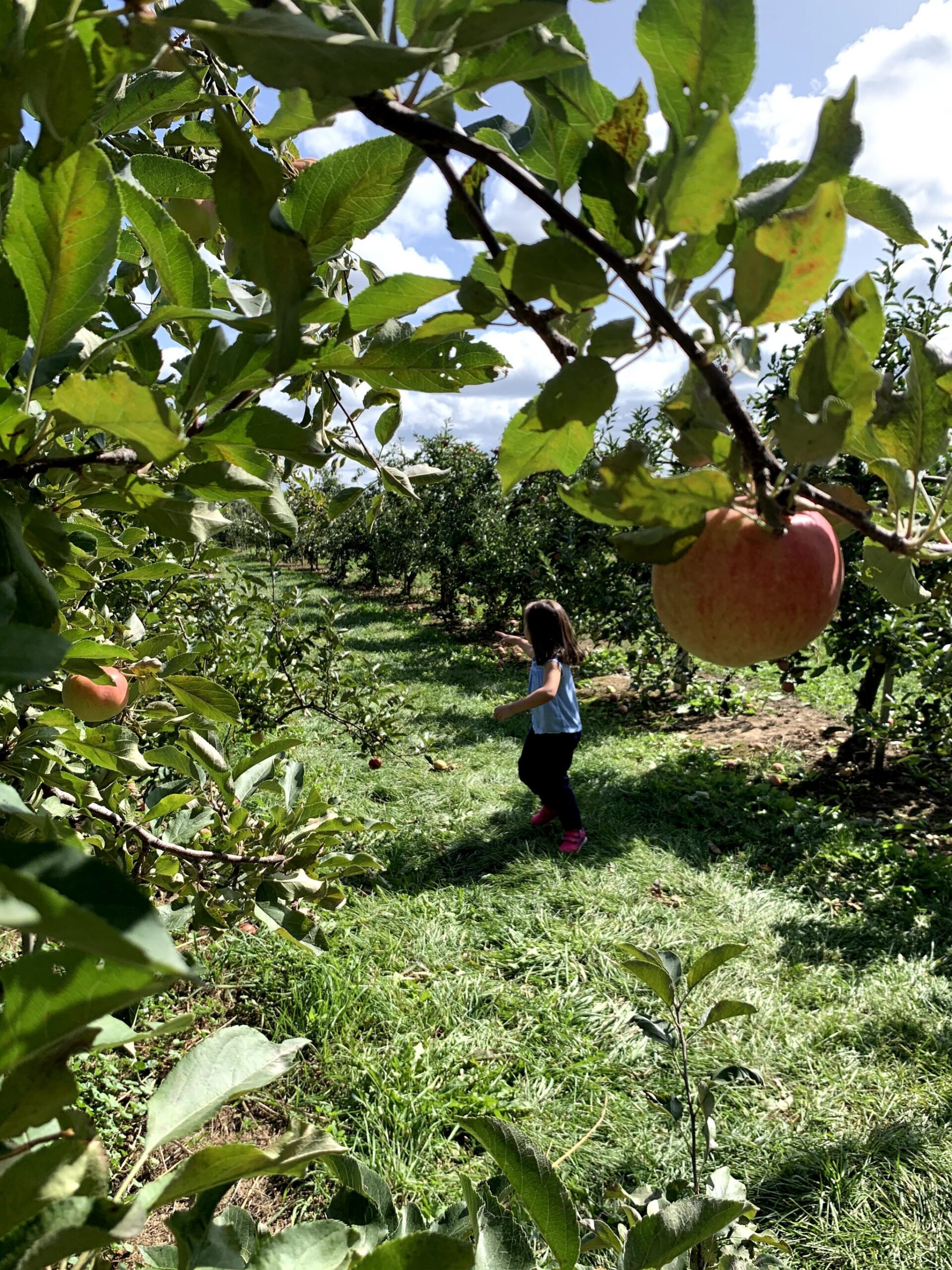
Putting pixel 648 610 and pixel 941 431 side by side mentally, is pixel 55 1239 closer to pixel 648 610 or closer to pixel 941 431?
pixel 941 431

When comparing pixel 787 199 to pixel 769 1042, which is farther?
pixel 769 1042

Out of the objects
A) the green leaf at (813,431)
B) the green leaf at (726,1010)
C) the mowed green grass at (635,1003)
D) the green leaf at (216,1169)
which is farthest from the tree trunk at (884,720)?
the green leaf at (216,1169)

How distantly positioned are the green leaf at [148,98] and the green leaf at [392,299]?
15.3 inches

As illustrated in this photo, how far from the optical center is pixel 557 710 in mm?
4352

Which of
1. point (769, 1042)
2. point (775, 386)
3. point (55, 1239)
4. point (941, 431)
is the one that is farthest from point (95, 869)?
point (775, 386)

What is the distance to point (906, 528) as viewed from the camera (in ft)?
2.15

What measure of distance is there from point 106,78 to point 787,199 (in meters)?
0.36

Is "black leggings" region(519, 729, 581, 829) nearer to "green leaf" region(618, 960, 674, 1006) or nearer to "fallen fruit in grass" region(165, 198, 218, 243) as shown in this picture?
"green leaf" region(618, 960, 674, 1006)

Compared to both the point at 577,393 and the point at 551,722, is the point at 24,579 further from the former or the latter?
the point at 551,722

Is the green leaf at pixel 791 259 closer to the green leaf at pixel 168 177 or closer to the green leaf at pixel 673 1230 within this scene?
the green leaf at pixel 168 177

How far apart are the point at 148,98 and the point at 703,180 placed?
0.61 metres

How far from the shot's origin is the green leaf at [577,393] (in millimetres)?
464

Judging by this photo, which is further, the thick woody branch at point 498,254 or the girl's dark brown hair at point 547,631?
the girl's dark brown hair at point 547,631

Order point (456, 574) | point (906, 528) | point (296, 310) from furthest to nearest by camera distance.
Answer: point (456, 574)
point (906, 528)
point (296, 310)
